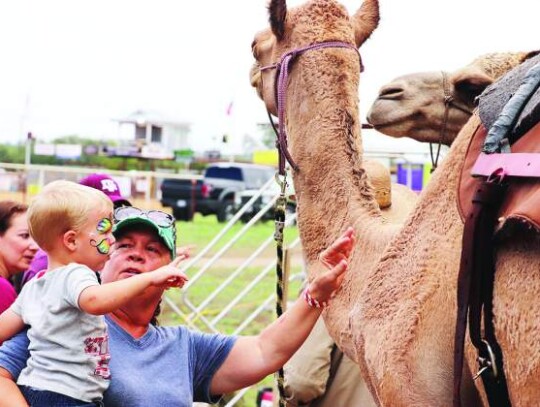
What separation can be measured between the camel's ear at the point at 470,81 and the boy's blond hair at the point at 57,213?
1836 millimetres

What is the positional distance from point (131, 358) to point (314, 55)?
1561 mm

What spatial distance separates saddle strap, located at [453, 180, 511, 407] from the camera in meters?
2.28

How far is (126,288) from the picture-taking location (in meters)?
2.68

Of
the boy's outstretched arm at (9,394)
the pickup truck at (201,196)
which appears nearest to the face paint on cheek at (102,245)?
the boy's outstretched arm at (9,394)

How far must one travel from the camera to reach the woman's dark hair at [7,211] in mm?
4598

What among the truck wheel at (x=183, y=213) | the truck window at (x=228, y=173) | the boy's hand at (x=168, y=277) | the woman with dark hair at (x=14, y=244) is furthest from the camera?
the truck window at (x=228, y=173)

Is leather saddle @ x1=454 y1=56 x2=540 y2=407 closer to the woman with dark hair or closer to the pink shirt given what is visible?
the pink shirt

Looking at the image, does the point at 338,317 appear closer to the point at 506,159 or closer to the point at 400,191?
the point at 506,159

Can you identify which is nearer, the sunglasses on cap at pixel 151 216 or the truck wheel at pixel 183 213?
the sunglasses on cap at pixel 151 216

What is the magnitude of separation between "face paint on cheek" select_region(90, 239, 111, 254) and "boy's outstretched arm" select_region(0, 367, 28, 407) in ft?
1.70

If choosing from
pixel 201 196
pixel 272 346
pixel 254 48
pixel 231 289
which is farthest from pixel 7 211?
pixel 201 196

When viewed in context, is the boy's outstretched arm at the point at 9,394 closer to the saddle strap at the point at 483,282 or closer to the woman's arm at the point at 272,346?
the woman's arm at the point at 272,346

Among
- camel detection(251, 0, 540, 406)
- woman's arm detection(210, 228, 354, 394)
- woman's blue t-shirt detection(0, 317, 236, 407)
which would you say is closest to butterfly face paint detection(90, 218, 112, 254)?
woman's blue t-shirt detection(0, 317, 236, 407)

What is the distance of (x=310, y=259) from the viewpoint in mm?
3613
